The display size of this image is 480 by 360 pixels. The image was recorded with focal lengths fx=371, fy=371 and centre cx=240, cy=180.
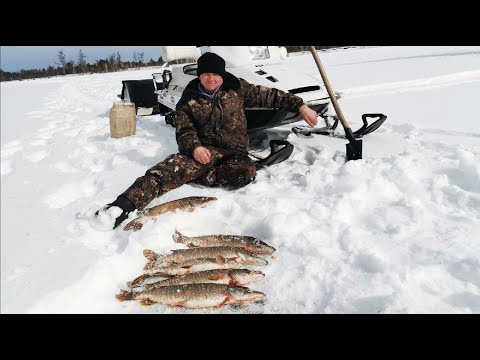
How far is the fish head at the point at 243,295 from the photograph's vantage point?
90.3 inches

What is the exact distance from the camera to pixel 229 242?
284 centimetres

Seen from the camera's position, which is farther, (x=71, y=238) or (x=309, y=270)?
(x=71, y=238)

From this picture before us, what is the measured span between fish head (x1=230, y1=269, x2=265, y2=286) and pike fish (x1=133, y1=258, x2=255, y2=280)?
17 centimetres

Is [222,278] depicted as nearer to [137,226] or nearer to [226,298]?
[226,298]

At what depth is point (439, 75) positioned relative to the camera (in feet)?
34.4

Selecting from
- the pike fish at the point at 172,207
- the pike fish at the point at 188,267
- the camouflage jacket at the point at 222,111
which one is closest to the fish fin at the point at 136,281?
the pike fish at the point at 188,267

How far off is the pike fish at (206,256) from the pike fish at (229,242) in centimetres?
7

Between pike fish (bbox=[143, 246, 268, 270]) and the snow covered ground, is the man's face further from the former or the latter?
pike fish (bbox=[143, 246, 268, 270])

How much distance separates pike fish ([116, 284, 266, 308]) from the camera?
7.49 feet

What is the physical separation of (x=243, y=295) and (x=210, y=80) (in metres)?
2.55

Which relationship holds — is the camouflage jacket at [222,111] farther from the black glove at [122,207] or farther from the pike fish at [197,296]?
the pike fish at [197,296]
